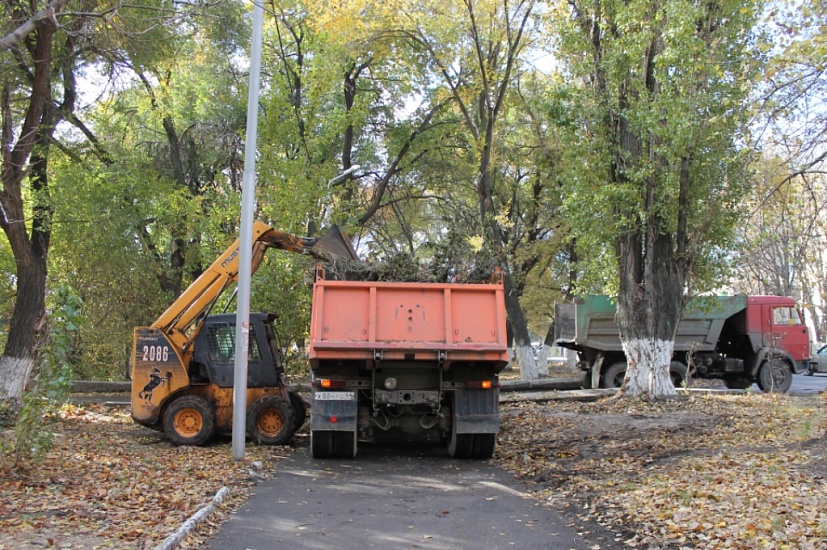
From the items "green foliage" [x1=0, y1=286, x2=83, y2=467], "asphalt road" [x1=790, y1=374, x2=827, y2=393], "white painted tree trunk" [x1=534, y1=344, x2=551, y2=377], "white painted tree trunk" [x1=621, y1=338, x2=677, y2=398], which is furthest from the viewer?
"white painted tree trunk" [x1=534, y1=344, x2=551, y2=377]

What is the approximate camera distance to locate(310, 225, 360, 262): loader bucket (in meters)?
12.5

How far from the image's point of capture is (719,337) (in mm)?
23141

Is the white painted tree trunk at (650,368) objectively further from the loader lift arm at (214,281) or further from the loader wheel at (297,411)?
the loader wheel at (297,411)

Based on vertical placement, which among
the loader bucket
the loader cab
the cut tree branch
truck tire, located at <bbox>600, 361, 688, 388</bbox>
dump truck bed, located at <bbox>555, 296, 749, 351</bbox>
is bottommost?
truck tire, located at <bbox>600, 361, 688, 388</bbox>

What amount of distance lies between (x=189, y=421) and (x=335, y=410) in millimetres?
3294

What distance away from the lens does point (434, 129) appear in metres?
26.5

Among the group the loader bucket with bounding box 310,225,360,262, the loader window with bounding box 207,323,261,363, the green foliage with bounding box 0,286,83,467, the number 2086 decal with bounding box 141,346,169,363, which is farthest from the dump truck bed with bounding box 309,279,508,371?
the number 2086 decal with bounding box 141,346,169,363

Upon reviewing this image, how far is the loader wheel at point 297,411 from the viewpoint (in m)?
13.0

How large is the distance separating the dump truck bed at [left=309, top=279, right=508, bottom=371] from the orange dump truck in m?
0.01

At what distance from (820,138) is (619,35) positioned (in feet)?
25.3

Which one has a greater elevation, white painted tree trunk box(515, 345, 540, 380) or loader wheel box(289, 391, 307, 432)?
white painted tree trunk box(515, 345, 540, 380)

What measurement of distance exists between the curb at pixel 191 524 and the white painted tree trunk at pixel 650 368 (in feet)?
37.9

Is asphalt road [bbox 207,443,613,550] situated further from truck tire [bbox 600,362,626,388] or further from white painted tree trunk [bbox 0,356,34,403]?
truck tire [bbox 600,362,626,388]

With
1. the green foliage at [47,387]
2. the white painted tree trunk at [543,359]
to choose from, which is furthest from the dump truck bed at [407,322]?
the white painted tree trunk at [543,359]
